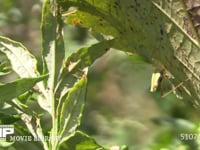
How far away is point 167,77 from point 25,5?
1361 millimetres

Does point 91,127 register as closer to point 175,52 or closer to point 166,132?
point 166,132

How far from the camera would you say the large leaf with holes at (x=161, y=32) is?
105 cm

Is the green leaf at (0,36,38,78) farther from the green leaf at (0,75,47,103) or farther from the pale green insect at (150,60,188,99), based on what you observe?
the pale green insect at (150,60,188,99)

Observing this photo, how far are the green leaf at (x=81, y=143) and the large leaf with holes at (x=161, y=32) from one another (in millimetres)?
170

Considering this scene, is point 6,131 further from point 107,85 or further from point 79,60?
point 107,85

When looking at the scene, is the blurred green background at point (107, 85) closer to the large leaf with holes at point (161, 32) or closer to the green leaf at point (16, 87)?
the large leaf with holes at point (161, 32)

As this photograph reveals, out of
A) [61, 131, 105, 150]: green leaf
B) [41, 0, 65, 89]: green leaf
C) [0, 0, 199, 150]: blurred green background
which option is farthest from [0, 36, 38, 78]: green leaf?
[0, 0, 199, 150]: blurred green background

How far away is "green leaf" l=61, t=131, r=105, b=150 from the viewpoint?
105 cm

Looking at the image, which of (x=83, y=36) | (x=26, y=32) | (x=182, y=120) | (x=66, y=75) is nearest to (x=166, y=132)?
(x=182, y=120)

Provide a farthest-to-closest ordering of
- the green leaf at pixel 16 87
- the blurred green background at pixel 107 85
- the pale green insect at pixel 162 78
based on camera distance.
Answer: the blurred green background at pixel 107 85 < the pale green insect at pixel 162 78 < the green leaf at pixel 16 87

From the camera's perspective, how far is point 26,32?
244cm

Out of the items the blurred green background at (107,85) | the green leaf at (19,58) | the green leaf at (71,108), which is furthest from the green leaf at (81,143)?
the blurred green background at (107,85)

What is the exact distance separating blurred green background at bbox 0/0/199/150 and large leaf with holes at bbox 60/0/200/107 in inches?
27.5

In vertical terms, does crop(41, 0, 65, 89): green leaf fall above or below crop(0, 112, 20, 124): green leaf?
above
